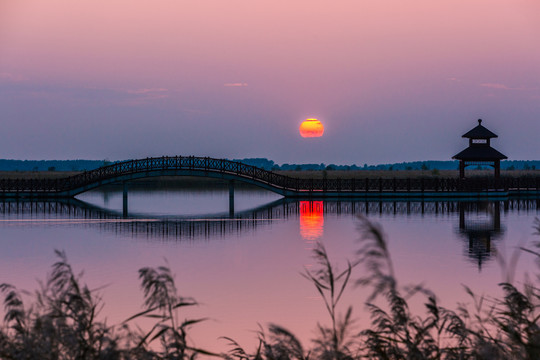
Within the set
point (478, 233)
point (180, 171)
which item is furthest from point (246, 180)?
point (478, 233)

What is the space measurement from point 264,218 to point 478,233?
12.5 metres

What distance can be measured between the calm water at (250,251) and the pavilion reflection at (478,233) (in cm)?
7

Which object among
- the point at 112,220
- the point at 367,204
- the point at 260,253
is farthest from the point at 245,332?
the point at 367,204

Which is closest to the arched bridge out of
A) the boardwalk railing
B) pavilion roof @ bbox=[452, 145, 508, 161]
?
the boardwalk railing

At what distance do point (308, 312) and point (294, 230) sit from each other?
685 inches

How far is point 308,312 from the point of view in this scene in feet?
46.4

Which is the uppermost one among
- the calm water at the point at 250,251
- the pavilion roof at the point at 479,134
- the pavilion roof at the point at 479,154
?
the pavilion roof at the point at 479,134

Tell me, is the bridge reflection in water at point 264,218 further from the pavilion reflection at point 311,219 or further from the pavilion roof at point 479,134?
the pavilion roof at point 479,134

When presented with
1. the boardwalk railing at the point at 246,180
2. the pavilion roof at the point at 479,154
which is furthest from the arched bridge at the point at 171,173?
the pavilion roof at the point at 479,154

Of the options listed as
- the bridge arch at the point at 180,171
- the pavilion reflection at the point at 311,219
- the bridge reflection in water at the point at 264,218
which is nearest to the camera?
the pavilion reflection at the point at 311,219

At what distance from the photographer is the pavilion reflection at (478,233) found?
23.2 meters

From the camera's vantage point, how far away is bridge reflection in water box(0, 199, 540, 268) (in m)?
30.0

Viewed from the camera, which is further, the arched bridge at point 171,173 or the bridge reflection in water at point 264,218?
the arched bridge at point 171,173

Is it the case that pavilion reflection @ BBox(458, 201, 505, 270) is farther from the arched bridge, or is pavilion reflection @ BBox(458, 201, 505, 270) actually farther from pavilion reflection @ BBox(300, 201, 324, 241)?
the arched bridge
